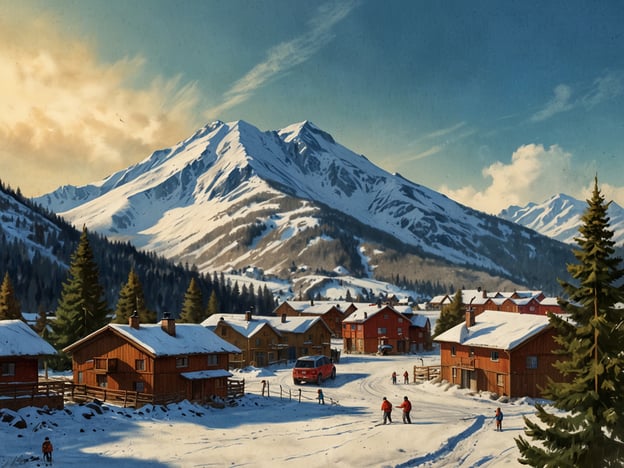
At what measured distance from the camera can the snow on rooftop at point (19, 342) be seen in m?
39.2

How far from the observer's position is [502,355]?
177 ft

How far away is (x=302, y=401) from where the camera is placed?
51.5 meters

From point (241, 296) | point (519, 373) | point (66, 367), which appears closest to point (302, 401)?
point (519, 373)

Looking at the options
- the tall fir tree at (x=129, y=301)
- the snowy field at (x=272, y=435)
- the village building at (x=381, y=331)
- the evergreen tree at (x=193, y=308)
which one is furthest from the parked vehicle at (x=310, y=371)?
the evergreen tree at (x=193, y=308)

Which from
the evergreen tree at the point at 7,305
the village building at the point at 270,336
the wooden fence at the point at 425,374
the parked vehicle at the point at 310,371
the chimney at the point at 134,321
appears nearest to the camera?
the chimney at the point at 134,321

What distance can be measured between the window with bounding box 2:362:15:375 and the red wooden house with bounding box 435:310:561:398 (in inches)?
1605

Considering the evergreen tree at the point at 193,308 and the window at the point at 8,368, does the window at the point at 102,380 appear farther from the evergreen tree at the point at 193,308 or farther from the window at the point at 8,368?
the evergreen tree at the point at 193,308

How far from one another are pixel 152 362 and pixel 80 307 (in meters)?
21.6

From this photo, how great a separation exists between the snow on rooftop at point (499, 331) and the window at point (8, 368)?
134 feet

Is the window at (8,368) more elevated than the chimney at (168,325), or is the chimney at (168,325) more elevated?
the chimney at (168,325)

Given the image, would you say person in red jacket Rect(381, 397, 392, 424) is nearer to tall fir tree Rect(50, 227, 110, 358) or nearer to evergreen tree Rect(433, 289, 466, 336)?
tall fir tree Rect(50, 227, 110, 358)

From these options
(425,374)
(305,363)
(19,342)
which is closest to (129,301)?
(305,363)

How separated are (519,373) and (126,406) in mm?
35282

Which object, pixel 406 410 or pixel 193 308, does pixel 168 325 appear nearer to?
pixel 406 410
